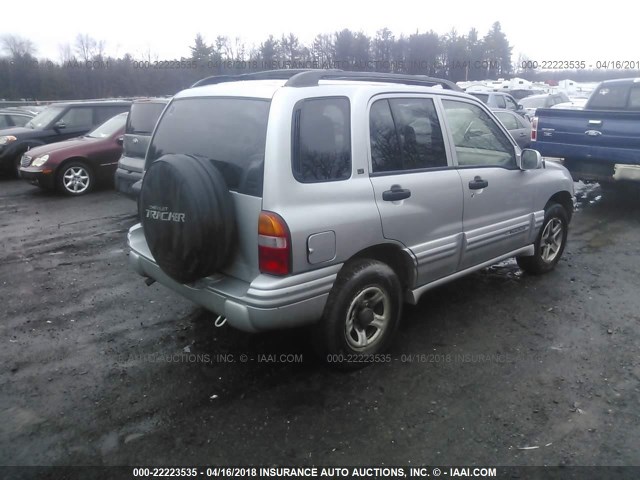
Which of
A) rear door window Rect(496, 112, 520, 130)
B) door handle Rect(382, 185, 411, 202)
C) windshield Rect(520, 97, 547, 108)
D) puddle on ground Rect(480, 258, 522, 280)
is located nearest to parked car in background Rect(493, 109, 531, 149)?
rear door window Rect(496, 112, 520, 130)

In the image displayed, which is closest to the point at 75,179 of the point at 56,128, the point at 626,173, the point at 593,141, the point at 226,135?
the point at 56,128

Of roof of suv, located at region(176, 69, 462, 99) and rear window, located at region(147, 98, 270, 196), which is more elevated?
roof of suv, located at region(176, 69, 462, 99)

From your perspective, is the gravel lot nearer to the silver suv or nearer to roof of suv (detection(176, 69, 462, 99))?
the silver suv

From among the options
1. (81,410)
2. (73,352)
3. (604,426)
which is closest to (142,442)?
(81,410)

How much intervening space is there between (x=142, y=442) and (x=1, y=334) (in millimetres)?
2007

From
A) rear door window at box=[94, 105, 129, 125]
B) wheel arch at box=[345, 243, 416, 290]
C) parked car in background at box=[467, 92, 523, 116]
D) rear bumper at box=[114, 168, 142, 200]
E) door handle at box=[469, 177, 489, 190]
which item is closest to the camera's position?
wheel arch at box=[345, 243, 416, 290]

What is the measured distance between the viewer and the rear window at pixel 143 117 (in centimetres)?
820

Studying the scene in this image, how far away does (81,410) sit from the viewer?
303cm

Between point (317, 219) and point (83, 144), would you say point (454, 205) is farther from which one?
point (83, 144)

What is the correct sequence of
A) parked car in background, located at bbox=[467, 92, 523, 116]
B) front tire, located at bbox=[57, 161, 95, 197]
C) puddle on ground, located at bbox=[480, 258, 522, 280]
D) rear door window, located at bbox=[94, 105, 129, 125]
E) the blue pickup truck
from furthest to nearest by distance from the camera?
1. parked car in background, located at bbox=[467, 92, 523, 116]
2. rear door window, located at bbox=[94, 105, 129, 125]
3. front tire, located at bbox=[57, 161, 95, 197]
4. the blue pickup truck
5. puddle on ground, located at bbox=[480, 258, 522, 280]

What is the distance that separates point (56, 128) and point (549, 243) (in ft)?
33.8

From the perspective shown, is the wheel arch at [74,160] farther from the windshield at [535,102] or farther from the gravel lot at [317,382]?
the windshield at [535,102]

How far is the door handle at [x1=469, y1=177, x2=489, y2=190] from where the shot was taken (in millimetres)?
3971

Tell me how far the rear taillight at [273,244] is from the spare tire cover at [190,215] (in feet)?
0.73
